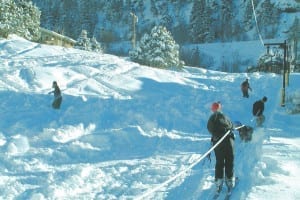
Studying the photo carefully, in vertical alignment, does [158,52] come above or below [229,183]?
below

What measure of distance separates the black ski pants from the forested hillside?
71.2m

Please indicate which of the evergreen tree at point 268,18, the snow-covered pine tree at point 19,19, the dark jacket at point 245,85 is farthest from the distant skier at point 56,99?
the evergreen tree at point 268,18

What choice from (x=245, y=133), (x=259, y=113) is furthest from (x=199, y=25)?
(x=245, y=133)

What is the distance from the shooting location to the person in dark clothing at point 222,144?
1096 cm

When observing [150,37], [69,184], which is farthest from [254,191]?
[150,37]

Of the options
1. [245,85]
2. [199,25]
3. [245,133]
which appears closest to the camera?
[245,133]

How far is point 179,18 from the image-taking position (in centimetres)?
12394

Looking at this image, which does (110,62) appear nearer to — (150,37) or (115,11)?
(150,37)

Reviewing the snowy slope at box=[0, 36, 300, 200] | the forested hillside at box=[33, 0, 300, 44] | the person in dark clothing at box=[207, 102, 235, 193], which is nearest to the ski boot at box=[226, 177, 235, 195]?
the person in dark clothing at box=[207, 102, 235, 193]

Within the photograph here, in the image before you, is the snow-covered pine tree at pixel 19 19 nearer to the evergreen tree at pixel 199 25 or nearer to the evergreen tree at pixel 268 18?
the evergreen tree at pixel 199 25

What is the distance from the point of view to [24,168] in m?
16.5

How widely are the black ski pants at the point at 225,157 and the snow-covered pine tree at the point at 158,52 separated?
4004cm

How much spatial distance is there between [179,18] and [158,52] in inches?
2894

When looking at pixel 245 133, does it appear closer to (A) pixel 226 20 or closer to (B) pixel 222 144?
(B) pixel 222 144
